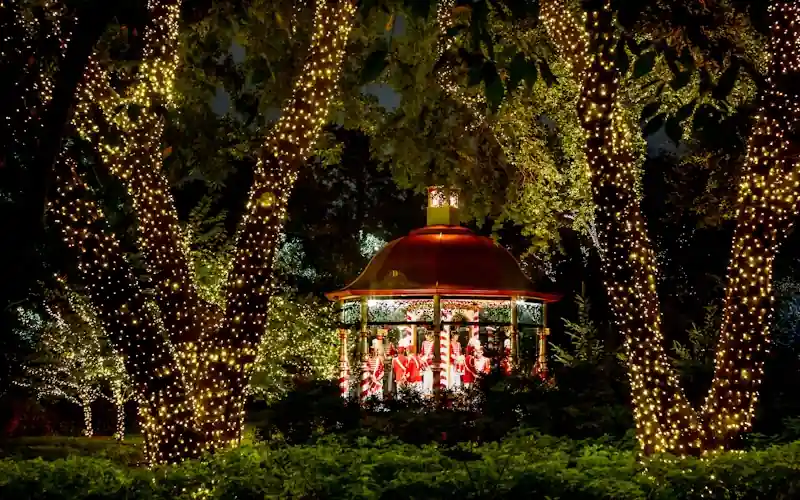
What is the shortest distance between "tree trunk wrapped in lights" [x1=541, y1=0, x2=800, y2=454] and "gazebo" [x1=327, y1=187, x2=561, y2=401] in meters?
10.8

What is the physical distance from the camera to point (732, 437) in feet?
22.6

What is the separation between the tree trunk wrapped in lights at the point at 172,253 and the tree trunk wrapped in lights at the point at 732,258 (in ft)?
6.96

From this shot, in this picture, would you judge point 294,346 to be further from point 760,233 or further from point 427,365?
point 760,233

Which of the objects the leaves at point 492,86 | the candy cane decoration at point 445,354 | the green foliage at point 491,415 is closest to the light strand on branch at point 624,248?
the green foliage at point 491,415

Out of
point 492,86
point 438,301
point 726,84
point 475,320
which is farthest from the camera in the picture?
point 475,320

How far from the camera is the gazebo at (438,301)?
18672 millimetres

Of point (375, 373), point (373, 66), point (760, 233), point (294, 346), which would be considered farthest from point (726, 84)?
point (294, 346)

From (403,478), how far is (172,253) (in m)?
3.18

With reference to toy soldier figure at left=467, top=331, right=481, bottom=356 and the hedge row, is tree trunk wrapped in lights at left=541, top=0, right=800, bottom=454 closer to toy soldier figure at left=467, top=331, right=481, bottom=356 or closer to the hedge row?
the hedge row

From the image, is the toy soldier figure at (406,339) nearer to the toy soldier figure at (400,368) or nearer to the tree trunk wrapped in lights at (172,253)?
the toy soldier figure at (400,368)

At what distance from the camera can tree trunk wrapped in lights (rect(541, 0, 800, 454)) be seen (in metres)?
6.90

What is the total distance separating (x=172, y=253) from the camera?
7.63 m

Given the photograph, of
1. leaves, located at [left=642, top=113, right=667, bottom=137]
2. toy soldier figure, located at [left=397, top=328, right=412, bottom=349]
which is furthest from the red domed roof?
leaves, located at [left=642, top=113, right=667, bottom=137]

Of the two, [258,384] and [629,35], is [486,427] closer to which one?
[629,35]
